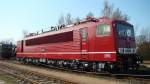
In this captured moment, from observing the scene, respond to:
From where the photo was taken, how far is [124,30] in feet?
54.1

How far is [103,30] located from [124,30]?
4.36 feet

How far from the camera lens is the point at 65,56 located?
21.1 m

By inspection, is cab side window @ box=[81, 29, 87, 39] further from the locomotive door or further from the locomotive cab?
the locomotive cab

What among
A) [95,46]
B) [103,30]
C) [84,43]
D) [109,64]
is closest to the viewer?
[109,64]

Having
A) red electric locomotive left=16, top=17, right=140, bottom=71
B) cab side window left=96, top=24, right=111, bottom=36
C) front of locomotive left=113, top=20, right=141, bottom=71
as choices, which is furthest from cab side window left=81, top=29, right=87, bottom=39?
front of locomotive left=113, top=20, right=141, bottom=71

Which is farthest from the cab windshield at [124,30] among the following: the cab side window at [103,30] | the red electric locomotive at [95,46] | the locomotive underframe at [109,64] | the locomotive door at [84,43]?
the locomotive door at [84,43]

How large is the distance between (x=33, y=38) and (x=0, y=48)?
16594mm

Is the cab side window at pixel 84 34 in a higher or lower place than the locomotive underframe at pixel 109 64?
higher

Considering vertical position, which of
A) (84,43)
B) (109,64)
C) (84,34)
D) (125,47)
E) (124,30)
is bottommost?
(109,64)

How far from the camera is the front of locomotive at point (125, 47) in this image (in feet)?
50.6

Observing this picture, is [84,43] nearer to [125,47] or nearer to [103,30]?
[103,30]

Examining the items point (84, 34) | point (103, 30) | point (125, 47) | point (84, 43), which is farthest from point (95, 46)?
point (125, 47)

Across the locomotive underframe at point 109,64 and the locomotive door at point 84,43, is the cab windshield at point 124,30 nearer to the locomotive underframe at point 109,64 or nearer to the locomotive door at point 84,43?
the locomotive underframe at point 109,64

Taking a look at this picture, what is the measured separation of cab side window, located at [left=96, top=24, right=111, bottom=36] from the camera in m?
16.0
